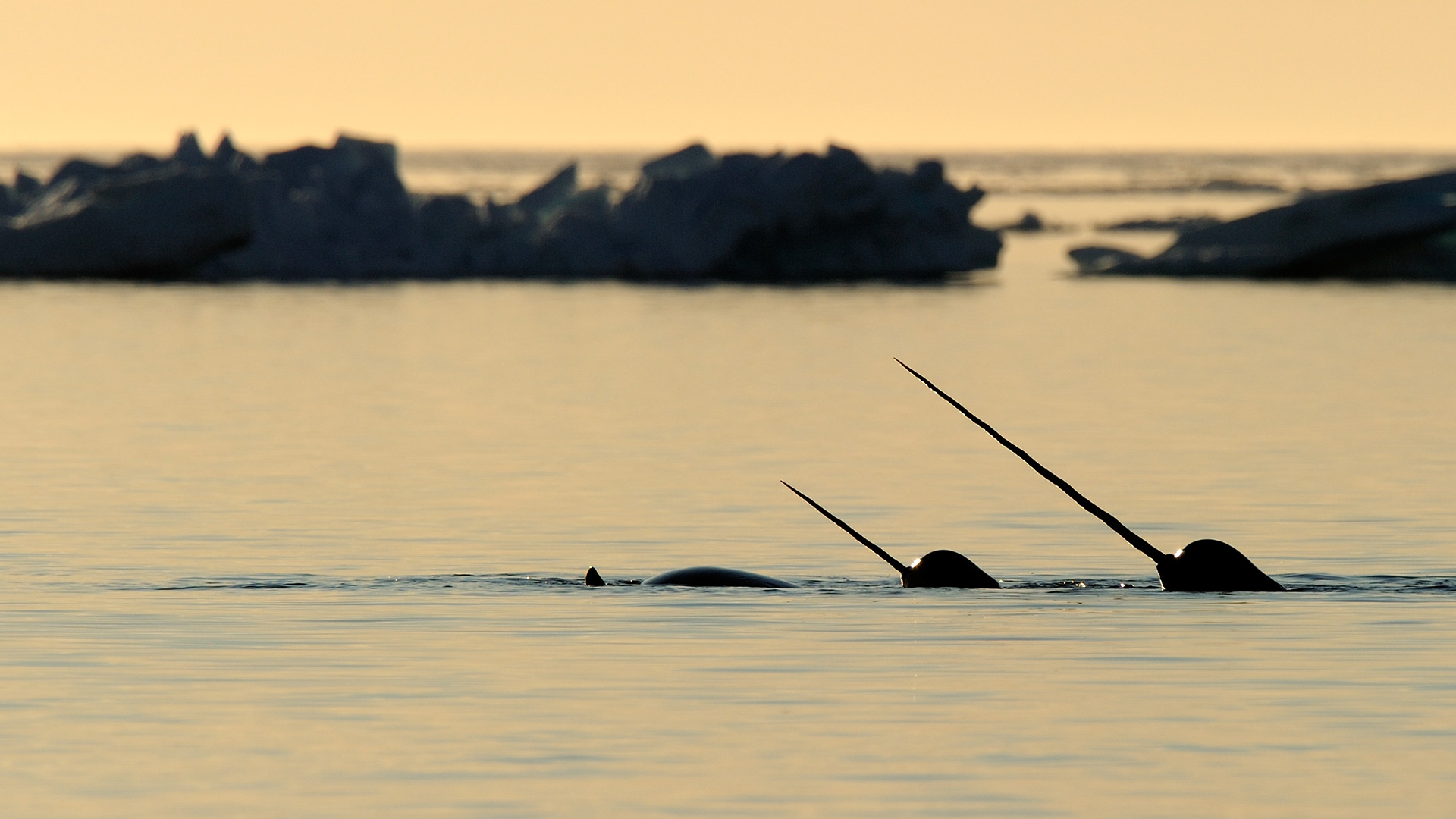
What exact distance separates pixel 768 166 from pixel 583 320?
41.0 ft

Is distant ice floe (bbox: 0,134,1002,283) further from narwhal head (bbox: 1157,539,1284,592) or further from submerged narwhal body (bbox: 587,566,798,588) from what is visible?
narwhal head (bbox: 1157,539,1284,592)

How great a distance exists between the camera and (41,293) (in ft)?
220

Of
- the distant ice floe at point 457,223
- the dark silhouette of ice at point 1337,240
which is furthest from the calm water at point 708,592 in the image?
the dark silhouette of ice at point 1337,240

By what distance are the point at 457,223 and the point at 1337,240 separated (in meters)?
23.1

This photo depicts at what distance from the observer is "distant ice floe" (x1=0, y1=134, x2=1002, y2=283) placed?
221 ft

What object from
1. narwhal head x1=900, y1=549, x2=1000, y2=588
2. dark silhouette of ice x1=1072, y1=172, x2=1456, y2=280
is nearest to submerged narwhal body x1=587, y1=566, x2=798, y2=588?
narwhal head x1=900, y1=549, x2=1000, y2=588

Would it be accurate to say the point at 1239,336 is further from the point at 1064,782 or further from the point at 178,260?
the point at 1064,782

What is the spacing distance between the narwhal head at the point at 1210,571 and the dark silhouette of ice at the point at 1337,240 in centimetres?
5230

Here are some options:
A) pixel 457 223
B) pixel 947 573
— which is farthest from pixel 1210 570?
pixel 457 223

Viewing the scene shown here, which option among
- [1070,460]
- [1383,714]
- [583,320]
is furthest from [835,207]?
[1383,714]

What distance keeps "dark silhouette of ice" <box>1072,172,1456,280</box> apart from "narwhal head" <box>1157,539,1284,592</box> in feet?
172

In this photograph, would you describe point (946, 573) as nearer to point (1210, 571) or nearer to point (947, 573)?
point (947, 573)

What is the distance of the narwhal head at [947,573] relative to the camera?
18.5 m

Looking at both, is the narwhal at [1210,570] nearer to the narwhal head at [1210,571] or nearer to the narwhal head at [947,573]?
the narwhal head at [1210,571]
